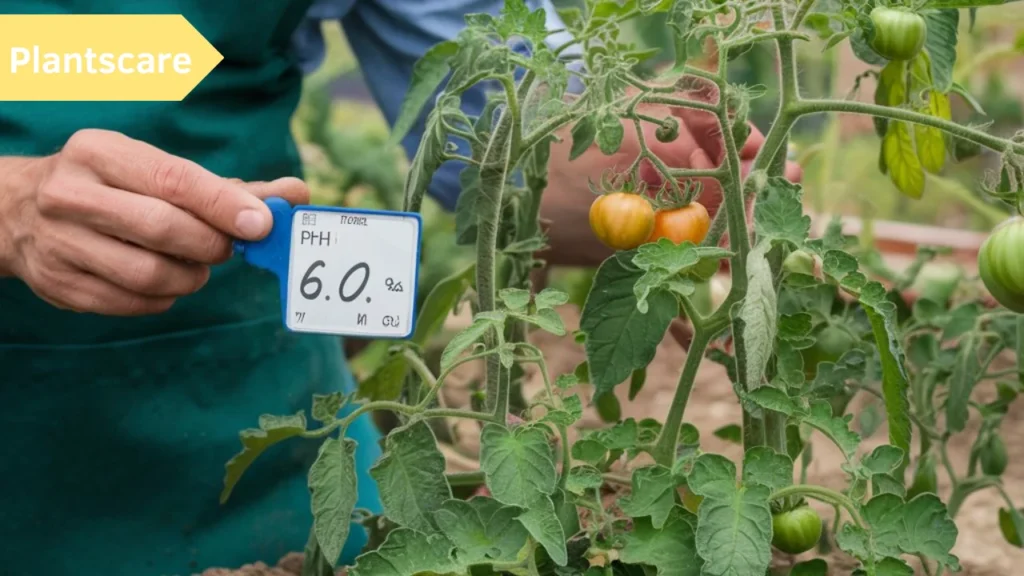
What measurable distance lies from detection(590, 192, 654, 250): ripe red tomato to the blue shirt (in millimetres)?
505

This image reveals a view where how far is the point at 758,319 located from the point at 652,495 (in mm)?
140

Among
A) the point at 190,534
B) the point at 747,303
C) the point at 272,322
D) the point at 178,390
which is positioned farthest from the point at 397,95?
the point at 747,303

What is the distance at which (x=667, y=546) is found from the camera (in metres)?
0.69

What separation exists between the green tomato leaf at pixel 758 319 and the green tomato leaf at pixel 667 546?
0.34ft

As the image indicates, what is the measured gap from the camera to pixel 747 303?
623 mm

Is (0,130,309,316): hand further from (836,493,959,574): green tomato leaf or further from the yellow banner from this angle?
(836,493,959,574): green tomato leaf

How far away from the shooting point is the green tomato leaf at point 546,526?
64cm

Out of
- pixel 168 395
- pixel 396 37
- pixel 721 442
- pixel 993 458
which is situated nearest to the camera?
pixel 993 458

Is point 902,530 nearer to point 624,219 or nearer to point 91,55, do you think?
point 624,219

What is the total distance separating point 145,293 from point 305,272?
0.49 ft

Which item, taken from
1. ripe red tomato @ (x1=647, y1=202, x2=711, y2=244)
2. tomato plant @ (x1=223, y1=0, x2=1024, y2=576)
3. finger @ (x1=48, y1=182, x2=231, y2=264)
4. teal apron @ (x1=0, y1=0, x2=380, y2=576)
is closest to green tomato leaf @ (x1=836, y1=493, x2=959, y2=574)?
tomato plant @ (x1=223, y1=0, x2=1024, y2=576)

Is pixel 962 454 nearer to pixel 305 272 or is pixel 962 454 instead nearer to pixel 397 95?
pixel 397 95

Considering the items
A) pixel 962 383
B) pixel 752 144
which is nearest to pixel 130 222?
pixel 752 144

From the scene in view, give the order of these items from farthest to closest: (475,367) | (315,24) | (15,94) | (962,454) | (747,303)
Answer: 1. (475,367)
2. (962,454)
3. (315,24)
4. (15,94)
5. (747,303)
